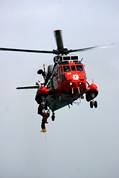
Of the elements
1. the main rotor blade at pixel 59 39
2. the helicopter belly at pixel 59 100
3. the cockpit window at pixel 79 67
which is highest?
the main rotor blade at pixel 59 39

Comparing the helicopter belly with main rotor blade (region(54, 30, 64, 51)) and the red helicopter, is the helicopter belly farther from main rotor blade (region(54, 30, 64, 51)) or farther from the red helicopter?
main rotor blade (region(54, 30, 64, 51))

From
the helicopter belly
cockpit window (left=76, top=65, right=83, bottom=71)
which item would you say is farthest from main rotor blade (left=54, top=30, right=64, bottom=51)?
the helicopter belly

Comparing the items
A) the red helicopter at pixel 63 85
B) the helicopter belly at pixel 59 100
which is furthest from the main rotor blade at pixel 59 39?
the helicopter belly at pixel 59 100

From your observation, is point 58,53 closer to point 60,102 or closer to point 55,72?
point 55,72

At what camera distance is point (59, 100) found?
60.2 m

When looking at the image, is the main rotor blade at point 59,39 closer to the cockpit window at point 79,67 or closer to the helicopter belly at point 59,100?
the cockpit window at point 79,67

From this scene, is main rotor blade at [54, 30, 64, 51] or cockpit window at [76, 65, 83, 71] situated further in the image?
cockpit window at [76, 65, 83, 71]

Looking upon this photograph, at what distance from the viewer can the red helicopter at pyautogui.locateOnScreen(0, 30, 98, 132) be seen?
56.3 metres

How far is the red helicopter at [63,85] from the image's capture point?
56344mm

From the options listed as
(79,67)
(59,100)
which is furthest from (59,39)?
(59,100)

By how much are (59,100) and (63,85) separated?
368cm

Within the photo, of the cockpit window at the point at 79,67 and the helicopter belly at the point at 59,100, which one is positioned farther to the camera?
the helicopter belly at the point at 59,100

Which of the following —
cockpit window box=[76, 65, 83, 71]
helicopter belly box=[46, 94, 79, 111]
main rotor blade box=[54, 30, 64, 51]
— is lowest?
helicopter belly box=[46, 94, 79, 111]

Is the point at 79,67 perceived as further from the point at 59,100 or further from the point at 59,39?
the point at 59,100
